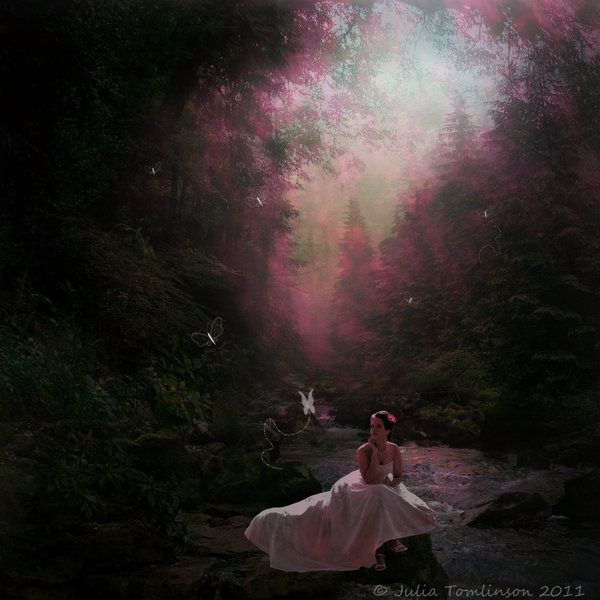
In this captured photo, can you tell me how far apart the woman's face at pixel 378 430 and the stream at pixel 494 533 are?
320 centimetres

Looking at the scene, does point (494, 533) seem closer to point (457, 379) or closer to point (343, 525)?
point (343, 525)

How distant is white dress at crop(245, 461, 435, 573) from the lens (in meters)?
4.69

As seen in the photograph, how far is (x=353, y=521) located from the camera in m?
4.70

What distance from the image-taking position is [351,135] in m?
19.4

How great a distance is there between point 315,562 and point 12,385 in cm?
388

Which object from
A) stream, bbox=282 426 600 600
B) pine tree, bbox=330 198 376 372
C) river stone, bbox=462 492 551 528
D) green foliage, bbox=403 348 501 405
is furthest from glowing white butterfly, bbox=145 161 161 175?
pine tree, bbox=330 198 376 372

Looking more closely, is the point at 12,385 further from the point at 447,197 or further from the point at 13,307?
the point at 447,197

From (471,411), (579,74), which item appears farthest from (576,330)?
(579,74)

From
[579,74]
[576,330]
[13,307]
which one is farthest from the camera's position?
[576,330]

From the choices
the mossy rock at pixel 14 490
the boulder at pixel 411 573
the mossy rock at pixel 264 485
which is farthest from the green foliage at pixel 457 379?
the mossy rock at pixel 14 490

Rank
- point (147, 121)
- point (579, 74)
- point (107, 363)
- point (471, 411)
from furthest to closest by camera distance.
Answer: point (471, 411) → point (579, 74) → point (147, 121) → point (107, 363)

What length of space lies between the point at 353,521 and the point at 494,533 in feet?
17.1

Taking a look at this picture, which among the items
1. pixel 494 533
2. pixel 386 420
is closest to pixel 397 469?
pixel 386 420

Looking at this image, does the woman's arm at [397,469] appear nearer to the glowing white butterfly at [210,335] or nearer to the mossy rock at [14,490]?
the mossy rock at [14,490]
